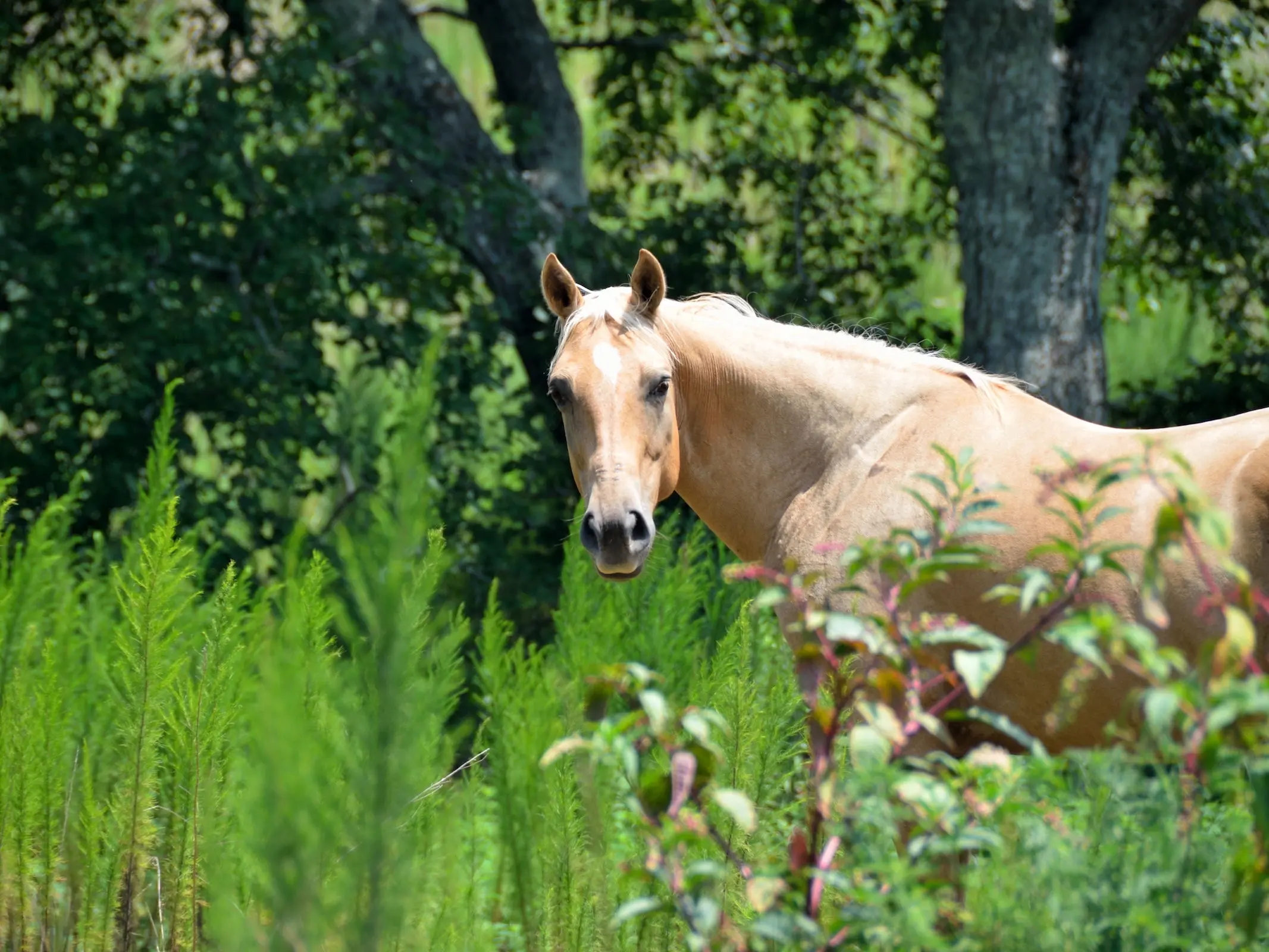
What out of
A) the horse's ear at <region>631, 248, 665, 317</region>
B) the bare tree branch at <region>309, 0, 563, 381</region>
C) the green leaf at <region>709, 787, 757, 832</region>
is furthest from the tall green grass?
the bare tree branch at <region>309, 0, 563, 381</region>

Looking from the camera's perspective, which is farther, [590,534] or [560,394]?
[560,394]

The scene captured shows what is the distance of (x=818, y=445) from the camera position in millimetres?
3219

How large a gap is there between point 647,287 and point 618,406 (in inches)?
15.7

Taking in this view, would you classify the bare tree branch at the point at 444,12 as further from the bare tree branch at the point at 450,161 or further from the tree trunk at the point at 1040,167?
the tree trunk at the point at 1040,167

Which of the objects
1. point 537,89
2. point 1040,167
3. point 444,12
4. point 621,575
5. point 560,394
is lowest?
point 621,575

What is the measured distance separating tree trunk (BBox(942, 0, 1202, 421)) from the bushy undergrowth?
6.04ft

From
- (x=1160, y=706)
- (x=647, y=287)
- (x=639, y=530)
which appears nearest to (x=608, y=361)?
(x=647, y=287)

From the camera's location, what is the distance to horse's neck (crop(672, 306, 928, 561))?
3.21m

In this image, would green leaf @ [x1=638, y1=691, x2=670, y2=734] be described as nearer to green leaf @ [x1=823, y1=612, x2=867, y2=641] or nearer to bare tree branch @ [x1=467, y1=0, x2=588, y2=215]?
green leaf @ [x1=823, y1=612, x2=867, y2=641]

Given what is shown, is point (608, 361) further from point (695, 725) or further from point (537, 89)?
point (537, 89)

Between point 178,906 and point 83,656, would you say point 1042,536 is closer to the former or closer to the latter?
point 178,906

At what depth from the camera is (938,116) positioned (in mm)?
6840

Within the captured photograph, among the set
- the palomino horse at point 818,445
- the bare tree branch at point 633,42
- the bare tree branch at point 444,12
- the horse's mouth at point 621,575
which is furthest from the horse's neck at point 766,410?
the bare tree branch at point 633,42

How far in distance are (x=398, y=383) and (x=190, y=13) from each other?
208cm
